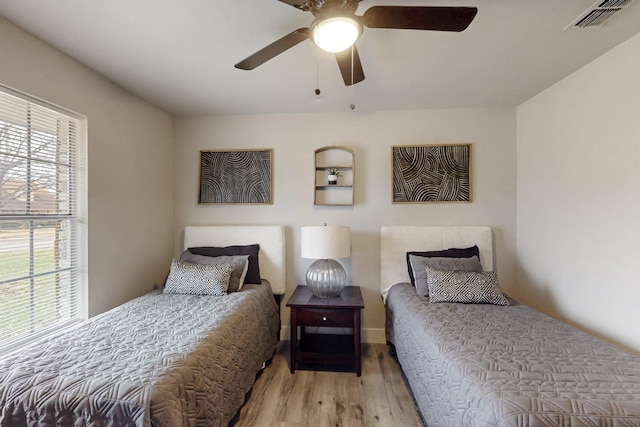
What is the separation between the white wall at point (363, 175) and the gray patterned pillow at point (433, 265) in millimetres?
460

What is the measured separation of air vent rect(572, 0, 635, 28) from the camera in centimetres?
143

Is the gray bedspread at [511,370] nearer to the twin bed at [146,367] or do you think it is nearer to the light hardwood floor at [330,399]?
the light hardwood floor at [330,399]

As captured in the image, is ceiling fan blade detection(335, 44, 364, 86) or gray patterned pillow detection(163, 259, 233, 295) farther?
gray patterned pillow detection(163, 259, 233, 295)

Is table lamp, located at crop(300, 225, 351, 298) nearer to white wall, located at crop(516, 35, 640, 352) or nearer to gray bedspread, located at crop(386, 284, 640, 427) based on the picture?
gray bedspread, located at crop(386, 284, 640, 427)

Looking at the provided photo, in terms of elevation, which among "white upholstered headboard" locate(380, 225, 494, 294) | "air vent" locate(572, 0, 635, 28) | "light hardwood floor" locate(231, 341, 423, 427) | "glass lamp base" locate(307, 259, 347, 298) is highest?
"air vent" locate(572, 0, 635, 28)

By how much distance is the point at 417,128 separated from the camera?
2.90 metres

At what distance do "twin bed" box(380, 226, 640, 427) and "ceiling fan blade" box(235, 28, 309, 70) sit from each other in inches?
69.5

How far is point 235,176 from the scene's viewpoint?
119 inches

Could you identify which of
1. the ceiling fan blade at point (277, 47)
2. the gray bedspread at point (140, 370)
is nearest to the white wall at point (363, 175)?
the gray bedspread at point (140, 370)

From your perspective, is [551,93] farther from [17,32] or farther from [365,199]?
[17,32]

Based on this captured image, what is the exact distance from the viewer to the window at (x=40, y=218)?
1625 mm

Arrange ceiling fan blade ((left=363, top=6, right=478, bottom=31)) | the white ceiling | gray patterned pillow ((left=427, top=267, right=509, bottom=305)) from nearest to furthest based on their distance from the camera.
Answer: ceiling fan blade ((left=363, top=6, right=478, bottom=31))
the white ceiling
gray patterned pillow ((left=427, top=267, right=509, bottom=305))

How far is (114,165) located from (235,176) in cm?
107

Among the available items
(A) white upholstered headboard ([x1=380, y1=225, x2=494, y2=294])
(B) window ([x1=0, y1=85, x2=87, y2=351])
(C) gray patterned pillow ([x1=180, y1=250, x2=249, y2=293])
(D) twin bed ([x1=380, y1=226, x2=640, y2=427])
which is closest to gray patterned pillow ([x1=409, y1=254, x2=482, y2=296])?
(D) twin bed ([x1=380, y1=226, x2=640, y2=427])
